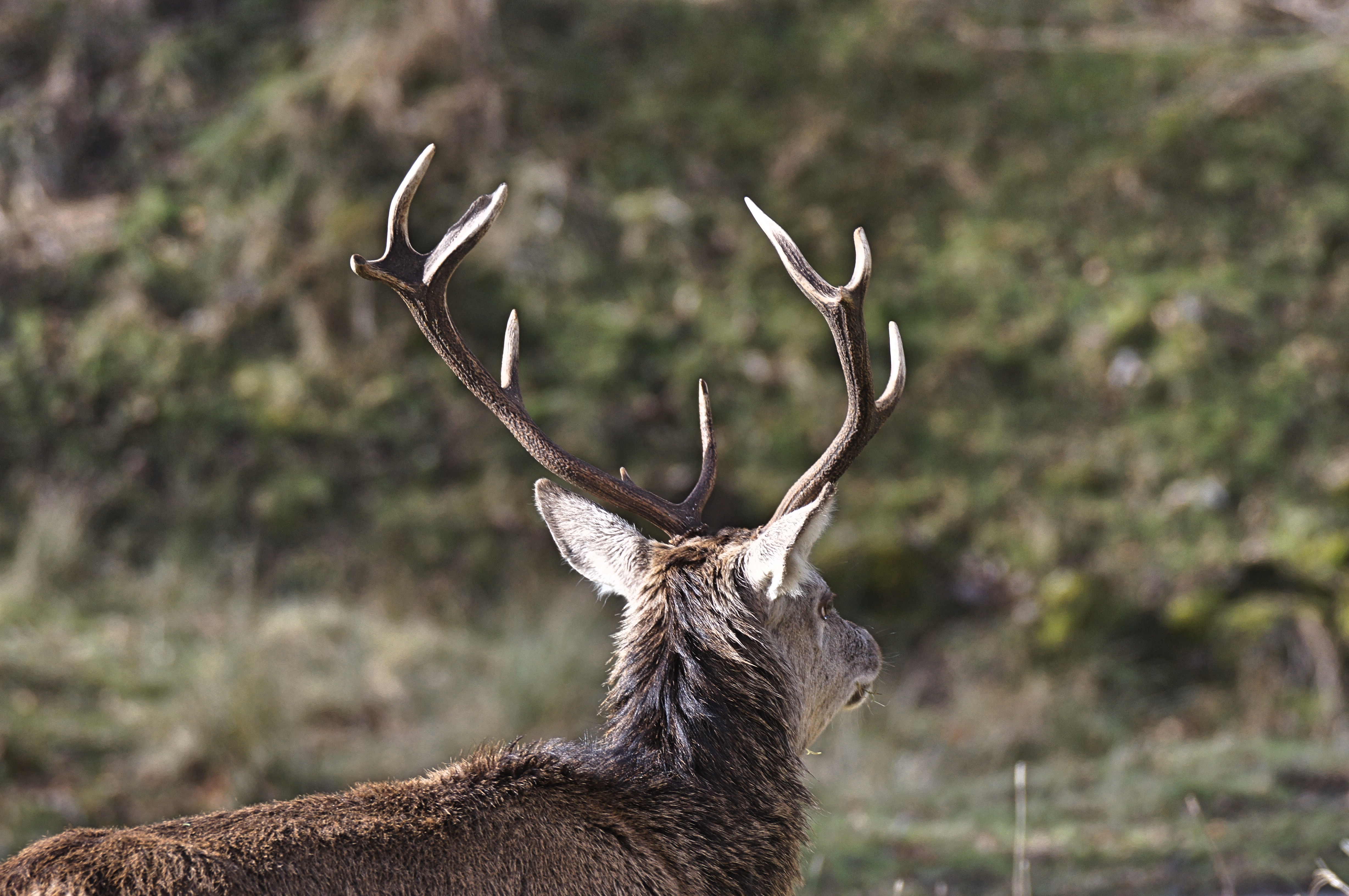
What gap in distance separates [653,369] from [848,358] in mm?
6107

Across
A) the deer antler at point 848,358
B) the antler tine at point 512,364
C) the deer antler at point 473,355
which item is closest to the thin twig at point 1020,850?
the deer antler at point 848,358

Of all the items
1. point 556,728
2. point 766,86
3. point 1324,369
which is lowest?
point 556,728

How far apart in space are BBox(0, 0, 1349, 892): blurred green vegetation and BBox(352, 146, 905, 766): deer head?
3.28 metres

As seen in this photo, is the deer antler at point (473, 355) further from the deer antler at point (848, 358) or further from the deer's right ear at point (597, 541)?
the deer antler at point (848, 358)

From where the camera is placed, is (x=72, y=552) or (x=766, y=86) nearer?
(x=72, y=552)

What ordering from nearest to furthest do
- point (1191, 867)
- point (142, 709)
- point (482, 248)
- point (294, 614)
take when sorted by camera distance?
point (1191, 867), point (142, 709), point (294, 614), point (482, 248)

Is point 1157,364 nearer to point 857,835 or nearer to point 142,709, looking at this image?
point 857,835

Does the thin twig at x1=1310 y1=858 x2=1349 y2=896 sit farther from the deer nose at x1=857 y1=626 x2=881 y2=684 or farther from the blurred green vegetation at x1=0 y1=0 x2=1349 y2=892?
the deer nose at x1=857 y1=626 x2=881 y2=684

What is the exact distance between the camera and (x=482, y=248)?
10.1 meters

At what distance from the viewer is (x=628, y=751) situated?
326cm

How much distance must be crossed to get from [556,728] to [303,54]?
6.78 metres

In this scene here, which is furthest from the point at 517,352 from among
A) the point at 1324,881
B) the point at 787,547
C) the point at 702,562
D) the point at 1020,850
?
the point at 1324,881

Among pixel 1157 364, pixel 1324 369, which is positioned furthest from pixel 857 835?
pixel 1324 369

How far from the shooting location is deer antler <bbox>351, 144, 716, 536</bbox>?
146 inches
